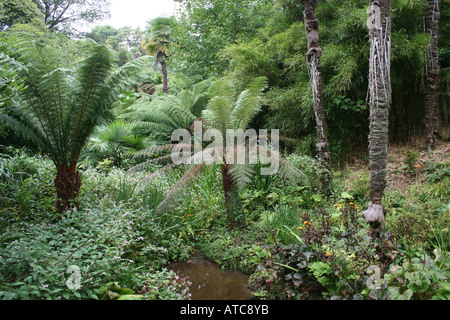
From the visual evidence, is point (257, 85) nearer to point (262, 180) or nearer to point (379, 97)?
point (262, 180)

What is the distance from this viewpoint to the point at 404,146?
4.60m

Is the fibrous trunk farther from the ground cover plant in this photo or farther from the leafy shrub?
the leafy shrub

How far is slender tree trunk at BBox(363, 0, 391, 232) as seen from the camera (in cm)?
223

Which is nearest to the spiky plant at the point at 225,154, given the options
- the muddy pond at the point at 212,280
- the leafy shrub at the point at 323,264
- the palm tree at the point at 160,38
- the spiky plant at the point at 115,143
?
the muddy pond at the point at 212,280

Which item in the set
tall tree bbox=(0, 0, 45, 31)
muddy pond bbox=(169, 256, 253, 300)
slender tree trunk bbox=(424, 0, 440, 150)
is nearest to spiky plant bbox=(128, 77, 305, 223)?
muddy pond bbox=(169, 256, 253, 300)

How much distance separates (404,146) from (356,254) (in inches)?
131

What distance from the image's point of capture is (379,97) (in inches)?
87.6

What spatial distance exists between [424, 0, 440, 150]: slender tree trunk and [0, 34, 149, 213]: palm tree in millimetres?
4058

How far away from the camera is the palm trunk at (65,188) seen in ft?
9.15

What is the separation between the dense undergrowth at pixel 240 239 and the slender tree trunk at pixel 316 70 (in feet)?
0.66

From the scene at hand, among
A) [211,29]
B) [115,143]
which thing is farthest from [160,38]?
[115,143]

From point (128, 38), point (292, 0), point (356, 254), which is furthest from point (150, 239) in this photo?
point (128, 38)

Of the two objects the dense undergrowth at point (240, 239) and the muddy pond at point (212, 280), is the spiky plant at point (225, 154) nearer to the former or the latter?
the dense undergrowth at point (240, 239)

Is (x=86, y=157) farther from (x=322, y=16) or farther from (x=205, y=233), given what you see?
(x=322, y=16)
